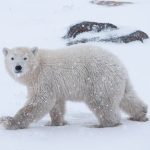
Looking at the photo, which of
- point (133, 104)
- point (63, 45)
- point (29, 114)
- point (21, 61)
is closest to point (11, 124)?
point (29, 114)

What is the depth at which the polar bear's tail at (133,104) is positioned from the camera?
7535 mm

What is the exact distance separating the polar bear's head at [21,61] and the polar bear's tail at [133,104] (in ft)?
4.30

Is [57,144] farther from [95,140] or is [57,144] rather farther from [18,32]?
[18,32]

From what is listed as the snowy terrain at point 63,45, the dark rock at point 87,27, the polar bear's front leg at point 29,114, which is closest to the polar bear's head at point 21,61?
the polar bear's front leg at point 29,114

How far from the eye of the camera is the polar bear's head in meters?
7.06

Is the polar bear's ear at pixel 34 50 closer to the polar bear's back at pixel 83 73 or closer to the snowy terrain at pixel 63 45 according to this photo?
the polar bear's back at pixel 83 73

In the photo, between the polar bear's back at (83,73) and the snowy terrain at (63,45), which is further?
the polar bear's back at (83,73)

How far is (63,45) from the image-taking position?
1244 centimetres

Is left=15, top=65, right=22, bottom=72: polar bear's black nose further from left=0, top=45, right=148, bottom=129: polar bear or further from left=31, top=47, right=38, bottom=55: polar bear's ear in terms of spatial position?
left=31, top=47, right=38, bottom=55: polar bear's ear

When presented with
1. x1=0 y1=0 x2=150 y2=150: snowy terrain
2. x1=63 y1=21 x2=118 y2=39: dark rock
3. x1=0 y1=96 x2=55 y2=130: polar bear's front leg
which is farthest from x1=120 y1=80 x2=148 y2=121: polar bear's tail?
x1=63 y1=21 x2=118 y2=39: dark rock

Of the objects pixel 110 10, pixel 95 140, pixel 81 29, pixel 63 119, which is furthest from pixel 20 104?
pixel 110 10

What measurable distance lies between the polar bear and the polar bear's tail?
0.69 feet

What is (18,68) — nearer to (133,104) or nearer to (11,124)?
(11,124)

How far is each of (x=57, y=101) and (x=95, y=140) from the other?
1.16 meters
